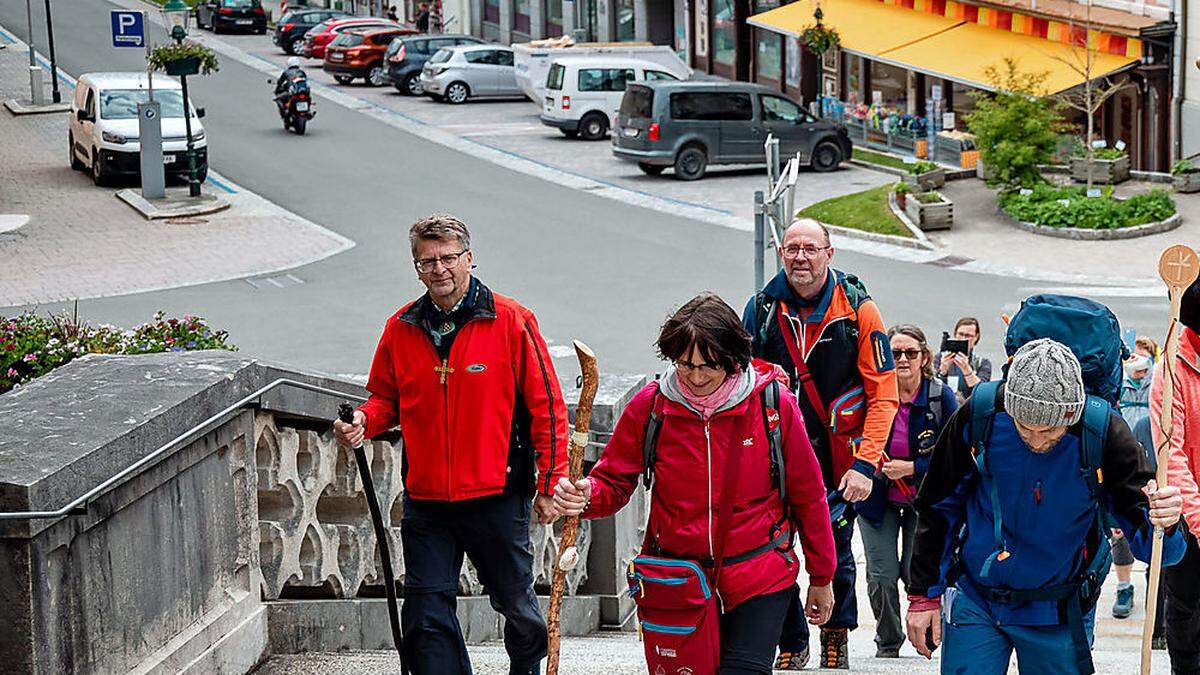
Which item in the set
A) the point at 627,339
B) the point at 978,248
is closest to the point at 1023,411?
the point at 627,339

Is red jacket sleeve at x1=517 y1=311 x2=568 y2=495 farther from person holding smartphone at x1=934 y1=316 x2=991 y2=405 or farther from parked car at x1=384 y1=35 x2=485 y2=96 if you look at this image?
parked car at x1=384 y1=35 x2=485 y2=96

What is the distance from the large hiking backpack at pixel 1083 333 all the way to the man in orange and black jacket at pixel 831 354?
1380 mm

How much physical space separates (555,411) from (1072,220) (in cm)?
2104

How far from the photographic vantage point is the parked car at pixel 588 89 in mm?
37094

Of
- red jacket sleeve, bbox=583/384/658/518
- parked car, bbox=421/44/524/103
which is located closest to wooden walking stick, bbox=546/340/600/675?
red jacket sleeve, bbox=583/384/658/518

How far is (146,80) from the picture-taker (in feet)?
106

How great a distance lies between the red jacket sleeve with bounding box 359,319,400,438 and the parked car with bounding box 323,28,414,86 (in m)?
41.2

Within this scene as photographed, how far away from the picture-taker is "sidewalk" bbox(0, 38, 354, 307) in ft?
78.5

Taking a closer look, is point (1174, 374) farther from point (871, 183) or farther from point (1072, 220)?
point (871, 183)

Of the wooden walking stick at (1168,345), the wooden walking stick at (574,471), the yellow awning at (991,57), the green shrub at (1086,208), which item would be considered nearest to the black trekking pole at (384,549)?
the wooden walking stick at (574,471)

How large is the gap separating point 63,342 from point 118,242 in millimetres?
17533


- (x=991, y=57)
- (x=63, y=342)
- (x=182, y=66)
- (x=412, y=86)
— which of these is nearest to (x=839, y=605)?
(x=63, y=342)

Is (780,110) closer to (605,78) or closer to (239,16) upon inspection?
(605,78)

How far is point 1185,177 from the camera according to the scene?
1081 inches
